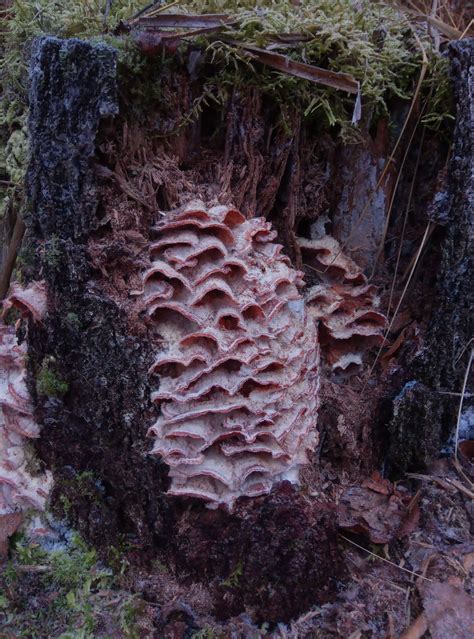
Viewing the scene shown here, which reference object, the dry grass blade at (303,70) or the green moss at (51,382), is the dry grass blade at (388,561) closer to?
the green moss at (51,382)

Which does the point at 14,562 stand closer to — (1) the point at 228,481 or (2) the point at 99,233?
(1) the point at 228,481

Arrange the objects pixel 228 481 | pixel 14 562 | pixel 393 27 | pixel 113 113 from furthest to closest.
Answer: pixel 14 562 → pixel 393 27 → pixel 228 481 → pixel 113 113

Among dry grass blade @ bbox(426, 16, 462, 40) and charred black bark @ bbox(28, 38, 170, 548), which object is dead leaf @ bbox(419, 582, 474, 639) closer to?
charred black bark @ bbox(28, 38, 170, 548)

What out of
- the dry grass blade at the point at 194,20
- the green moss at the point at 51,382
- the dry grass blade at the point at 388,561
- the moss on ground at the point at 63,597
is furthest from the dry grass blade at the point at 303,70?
the moss on ground at the point at 63,597


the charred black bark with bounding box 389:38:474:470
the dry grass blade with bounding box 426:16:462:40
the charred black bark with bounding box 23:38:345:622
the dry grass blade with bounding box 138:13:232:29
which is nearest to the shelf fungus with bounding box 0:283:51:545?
the charred black bark with bounding box 23:38:345:622

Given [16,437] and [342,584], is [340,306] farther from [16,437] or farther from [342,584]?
[16,437]

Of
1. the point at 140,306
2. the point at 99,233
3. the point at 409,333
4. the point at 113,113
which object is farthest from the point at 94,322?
the point at 409,333

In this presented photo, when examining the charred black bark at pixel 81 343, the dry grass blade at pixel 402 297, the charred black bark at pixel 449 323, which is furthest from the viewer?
the dry grass blade at pixel 402 297
